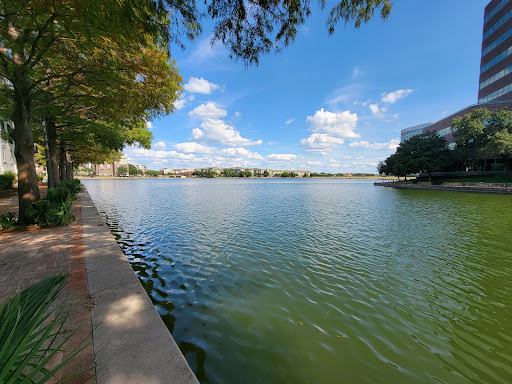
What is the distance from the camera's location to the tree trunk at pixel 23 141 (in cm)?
740

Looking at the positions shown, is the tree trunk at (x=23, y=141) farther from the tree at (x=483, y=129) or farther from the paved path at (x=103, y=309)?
the tree at (x=483, y=129)

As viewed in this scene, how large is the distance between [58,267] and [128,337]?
10.7ft

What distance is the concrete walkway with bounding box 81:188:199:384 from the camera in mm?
2156

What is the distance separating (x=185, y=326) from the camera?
3.79m

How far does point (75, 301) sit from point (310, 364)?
3.58 metres

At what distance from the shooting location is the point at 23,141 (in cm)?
759

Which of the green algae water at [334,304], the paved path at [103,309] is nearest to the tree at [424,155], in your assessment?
the green algae water at [334,304]

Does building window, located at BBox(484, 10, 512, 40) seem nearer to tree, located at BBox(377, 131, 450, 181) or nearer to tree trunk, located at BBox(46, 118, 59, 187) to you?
tree, located at BBox(377, 131, 450, 181)

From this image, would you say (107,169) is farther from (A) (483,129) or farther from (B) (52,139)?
(A) (483,129)

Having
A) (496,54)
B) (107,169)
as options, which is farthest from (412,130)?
(107,169)

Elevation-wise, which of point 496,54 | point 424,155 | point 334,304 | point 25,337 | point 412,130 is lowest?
point 334,304

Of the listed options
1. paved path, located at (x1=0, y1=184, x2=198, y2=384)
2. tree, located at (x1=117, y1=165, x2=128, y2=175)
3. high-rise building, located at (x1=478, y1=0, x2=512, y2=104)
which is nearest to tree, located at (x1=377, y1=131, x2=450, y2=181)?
high-rise building, located at (x1=478, y1=0, x2=512, y2=104)

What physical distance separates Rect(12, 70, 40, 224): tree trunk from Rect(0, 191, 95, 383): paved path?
4.76 feet

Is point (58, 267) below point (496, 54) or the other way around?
below
